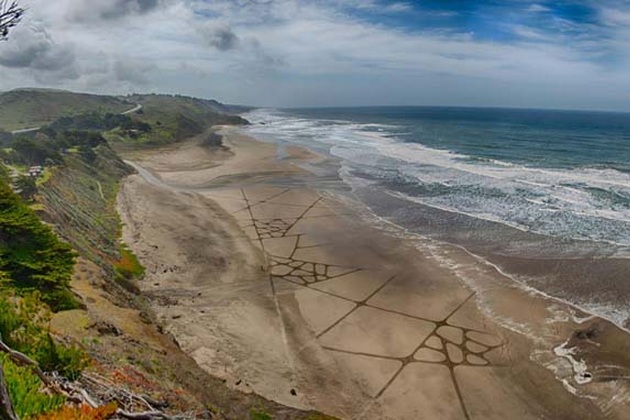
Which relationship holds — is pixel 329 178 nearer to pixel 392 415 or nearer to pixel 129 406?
pixel 392 415

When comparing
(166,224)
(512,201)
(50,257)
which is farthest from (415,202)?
(50,257)

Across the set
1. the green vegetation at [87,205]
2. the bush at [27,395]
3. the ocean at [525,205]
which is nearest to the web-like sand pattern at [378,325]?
the ocean at [525,205]

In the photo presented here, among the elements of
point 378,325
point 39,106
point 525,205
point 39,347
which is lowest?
point 378,325

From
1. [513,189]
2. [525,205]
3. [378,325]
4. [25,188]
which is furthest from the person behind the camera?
[513,189]

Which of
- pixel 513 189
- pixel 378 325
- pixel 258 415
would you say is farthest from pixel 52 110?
pixel 258 415

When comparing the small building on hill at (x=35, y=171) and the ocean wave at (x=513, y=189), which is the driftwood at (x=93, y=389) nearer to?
the ocean wave at (x=513, y=189)

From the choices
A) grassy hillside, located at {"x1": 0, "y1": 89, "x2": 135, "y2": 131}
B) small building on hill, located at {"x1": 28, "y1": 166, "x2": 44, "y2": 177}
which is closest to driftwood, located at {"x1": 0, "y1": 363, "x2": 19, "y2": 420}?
small building on hill, located at {"x1": 28, "y1": 166, "x2": 44, "y2": 177}

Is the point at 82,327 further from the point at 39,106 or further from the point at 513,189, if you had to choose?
the point at 39,106
